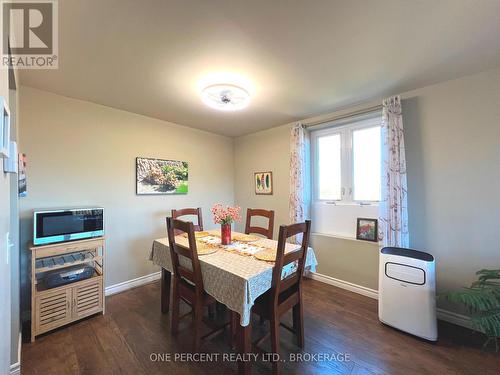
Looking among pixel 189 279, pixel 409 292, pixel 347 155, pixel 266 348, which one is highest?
pixel 347 155

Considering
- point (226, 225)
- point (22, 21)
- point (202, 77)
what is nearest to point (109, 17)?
point (22, 21)

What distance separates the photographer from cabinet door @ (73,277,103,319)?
2.10m

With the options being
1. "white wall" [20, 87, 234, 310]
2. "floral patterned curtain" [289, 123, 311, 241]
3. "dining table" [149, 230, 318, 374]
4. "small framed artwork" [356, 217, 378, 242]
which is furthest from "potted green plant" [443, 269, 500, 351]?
"white wall" [20, 87, 234, 310]

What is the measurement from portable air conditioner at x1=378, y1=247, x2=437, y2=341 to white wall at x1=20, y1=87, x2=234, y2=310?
9.41 feet

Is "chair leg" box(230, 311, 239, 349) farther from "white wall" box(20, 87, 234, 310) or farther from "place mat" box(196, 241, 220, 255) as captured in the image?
"white wall" box(20, 87, 234, 310)

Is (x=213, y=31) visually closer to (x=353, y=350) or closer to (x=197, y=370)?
(x=197, y=370)

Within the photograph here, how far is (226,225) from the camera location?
220 centimetres

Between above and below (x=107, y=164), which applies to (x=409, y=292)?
below

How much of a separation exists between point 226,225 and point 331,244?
168 cm

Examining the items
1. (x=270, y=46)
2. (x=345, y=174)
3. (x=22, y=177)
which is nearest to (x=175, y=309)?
(x=22, y=177)

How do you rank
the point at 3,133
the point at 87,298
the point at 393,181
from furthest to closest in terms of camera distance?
the point at 393,181, the point at 87,298, the point at 3,133

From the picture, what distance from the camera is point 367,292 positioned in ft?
8.73

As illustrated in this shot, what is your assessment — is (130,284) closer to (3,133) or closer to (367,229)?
(3,133)

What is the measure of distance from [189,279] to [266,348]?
88cm
